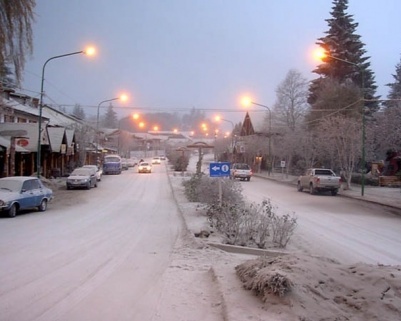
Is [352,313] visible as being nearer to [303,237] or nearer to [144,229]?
[303,237]

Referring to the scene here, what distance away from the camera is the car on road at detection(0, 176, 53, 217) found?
1717 cm

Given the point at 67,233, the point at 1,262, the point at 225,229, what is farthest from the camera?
the point at 67,233

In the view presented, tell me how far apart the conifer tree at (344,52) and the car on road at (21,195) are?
40.6 metres

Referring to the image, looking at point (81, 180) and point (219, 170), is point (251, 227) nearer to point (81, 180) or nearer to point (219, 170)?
point (219, 170)

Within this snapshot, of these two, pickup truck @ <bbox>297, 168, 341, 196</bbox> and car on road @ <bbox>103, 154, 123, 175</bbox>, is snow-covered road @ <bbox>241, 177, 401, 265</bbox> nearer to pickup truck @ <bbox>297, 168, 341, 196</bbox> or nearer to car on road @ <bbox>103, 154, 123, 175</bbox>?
pickup truck @ <bbox>297, 168, 341, 196</bbox>

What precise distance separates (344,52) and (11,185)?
142 ft

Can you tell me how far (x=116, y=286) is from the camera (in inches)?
296

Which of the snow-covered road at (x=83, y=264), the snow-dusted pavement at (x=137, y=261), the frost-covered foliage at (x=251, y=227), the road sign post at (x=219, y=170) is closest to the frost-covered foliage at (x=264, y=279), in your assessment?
the snow-dusted pavement at (x=137, y=261)

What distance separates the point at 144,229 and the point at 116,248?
11.1ft

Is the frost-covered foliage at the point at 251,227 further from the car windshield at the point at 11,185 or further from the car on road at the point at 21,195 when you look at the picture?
the car windshield at the point at 11,185

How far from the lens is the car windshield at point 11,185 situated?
60.0 feet

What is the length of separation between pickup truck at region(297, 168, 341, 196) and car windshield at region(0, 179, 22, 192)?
20.3 meters

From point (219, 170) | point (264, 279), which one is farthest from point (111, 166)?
point (264, 279)

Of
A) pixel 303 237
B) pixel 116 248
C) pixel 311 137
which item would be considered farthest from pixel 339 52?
pixel 116 248
